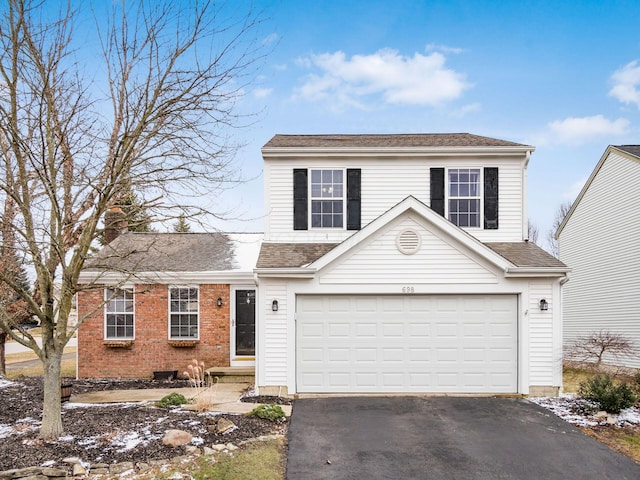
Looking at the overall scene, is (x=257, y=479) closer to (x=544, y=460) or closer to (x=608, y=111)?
(x=544, y=460)

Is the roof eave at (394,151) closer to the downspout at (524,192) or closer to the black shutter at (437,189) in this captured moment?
the downspout at (524,192)

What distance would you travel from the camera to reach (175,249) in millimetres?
14695

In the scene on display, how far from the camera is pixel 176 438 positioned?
6641 millimetres

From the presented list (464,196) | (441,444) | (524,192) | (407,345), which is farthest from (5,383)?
(524,192)

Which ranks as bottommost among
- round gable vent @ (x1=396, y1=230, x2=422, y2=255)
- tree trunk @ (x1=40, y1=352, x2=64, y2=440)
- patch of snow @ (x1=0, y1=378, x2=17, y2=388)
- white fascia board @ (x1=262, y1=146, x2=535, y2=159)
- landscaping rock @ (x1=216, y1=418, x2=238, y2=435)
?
patch of snow @ (x1=0, y1=378, x2=17, y2=388)

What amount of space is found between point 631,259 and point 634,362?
11.1ft

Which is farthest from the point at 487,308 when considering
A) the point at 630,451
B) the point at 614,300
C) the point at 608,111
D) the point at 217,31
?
the point at 608,111

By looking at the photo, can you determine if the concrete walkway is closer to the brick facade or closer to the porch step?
the porch step

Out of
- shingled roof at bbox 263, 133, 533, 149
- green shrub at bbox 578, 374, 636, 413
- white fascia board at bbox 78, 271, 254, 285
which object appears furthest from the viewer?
white fascia board at bbox 78, 271, 254, 285

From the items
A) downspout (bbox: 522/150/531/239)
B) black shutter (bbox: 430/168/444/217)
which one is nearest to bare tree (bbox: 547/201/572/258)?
downspout (bbox: 522/150/531/239)

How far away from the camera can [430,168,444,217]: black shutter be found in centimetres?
1155

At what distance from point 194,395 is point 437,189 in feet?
24.9

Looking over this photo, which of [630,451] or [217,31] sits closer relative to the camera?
[630,451]

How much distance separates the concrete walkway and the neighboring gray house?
42.1 ft
